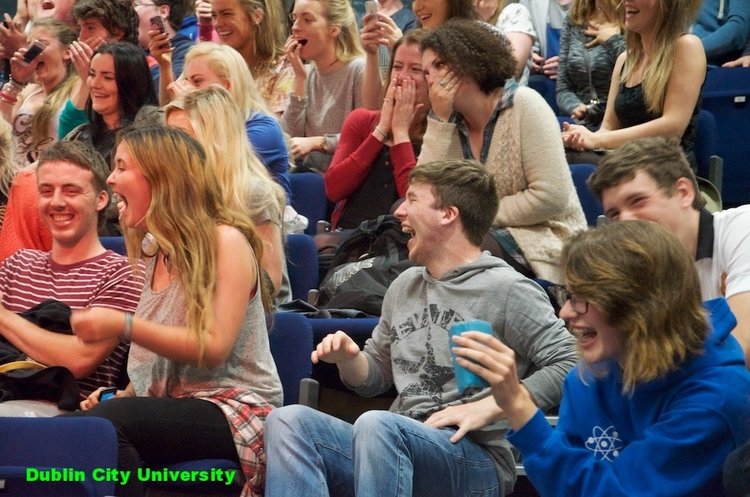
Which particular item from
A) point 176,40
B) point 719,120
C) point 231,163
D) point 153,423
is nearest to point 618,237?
point 153,423

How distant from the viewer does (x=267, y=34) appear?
513 cm

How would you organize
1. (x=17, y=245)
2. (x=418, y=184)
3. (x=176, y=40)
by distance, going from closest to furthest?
(x=418, y=184) < (x=17, y=245) < (x=176, y=40)

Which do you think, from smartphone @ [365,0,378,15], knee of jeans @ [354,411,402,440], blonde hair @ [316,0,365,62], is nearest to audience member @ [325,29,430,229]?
smartphone @ [365,0,378,15]

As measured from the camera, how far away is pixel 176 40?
584 centimetres

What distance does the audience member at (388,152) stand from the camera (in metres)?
4.16

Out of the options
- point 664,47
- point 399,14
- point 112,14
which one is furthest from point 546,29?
point 112,14

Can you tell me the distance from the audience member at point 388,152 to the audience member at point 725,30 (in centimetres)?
179

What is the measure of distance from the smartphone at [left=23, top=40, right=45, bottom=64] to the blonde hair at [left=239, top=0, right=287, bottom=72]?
104 centimetres

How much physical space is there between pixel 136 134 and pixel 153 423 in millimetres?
732

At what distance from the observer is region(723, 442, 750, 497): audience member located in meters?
1.87

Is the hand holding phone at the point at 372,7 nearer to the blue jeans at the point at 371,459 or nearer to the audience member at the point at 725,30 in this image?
the audience member at the point at 725,30

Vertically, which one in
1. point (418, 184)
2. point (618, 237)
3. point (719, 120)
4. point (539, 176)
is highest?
point (618, 237)

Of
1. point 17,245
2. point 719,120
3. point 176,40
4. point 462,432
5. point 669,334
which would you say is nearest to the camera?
point 669,334

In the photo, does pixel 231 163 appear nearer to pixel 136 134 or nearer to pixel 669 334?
pixel 136 134
